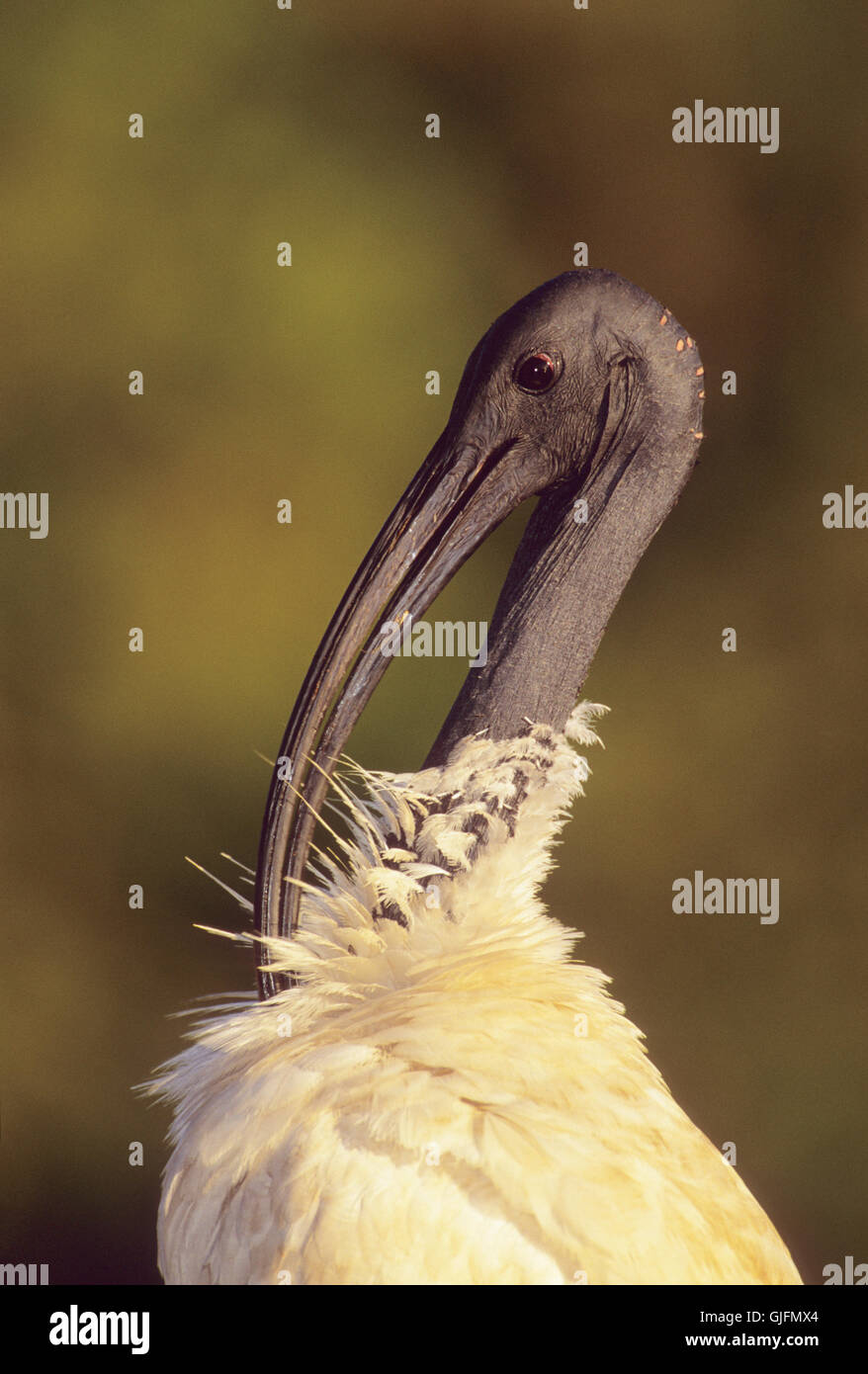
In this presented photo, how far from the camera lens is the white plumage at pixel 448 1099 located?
3.80 feet

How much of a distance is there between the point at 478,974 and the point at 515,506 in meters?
0.53

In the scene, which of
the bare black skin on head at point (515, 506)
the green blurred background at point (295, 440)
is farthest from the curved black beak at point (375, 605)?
the green blurred background at point (295, 440)

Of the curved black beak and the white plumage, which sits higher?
the curved black beak

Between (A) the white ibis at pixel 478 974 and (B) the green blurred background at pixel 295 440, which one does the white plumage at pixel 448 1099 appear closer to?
(A) the white ibis at pixel 478 974

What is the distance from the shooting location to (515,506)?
1.45 metres

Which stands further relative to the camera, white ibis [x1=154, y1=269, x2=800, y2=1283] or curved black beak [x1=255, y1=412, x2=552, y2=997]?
curved black beak [x1=255, y1=412, x2=552, y2=997]

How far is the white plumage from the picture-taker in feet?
3.80

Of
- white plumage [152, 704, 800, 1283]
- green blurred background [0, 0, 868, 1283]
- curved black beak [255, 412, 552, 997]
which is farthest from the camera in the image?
green blurred background [0, 0, 868, 1283]

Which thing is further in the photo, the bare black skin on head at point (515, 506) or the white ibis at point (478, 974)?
the bare black skin on head at point (515, 506)

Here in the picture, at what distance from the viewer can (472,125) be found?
3830 mm

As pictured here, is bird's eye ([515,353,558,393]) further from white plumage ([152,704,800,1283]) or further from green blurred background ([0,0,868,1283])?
green blurred background ([0,0,868,1283])

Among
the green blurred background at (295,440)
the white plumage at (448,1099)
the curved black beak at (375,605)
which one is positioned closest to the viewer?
the white plumage at (448,1099)

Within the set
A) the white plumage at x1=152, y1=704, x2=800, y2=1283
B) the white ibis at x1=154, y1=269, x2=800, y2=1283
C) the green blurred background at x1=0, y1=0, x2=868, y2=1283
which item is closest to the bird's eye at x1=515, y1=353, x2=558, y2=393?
the white ibis at x1=154, y1=269, x2=800, y2=1283

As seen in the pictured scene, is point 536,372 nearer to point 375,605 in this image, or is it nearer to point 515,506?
point 515,506
